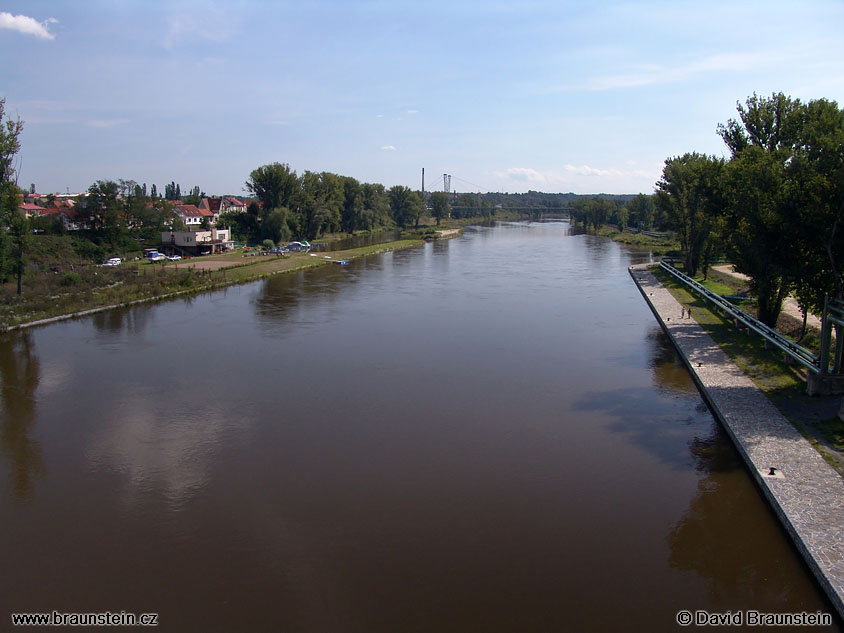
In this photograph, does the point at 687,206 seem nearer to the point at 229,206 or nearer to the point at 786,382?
the point at 786,382

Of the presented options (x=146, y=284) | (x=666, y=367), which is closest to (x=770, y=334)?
(x=666, y=367)

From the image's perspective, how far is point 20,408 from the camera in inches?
521

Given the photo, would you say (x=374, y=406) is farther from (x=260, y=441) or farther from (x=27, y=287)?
(x=27, y=287)

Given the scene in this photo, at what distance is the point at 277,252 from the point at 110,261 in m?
12.1

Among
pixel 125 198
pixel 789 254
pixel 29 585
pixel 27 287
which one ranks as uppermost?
pixel 125 198

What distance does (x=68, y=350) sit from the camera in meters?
18.1

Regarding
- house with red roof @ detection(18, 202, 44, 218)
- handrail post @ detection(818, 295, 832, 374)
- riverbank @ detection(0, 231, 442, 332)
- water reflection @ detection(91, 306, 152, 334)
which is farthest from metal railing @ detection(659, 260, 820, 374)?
house with red roof @ detection(18, 202, 44, 218)

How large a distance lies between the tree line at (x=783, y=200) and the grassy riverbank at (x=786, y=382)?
137 cm

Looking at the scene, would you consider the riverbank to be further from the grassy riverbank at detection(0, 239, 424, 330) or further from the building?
the building

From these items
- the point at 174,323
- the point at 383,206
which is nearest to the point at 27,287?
the point at 174,323

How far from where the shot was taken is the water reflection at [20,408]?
10.2 metres

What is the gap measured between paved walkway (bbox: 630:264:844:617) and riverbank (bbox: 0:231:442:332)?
72.0 ft

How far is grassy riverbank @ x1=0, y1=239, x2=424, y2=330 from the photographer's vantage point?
2292 cm

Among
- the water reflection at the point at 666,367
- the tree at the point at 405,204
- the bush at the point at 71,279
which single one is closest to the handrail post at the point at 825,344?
the water reflection at the point at 666,367
